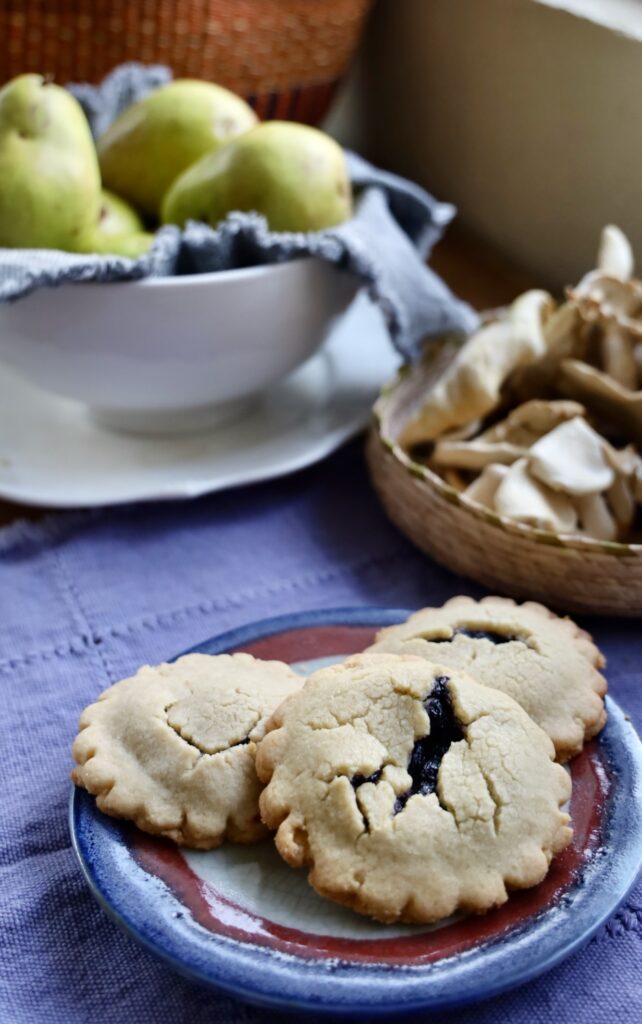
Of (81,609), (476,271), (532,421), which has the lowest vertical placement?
(81,609)

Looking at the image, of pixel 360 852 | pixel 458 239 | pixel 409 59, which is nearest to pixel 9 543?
pixel 360 852

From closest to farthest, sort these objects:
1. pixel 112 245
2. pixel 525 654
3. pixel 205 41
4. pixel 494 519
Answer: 1. pixel 525 654
2. pixel 494 519
3. pixel 112 245
4. pixel 205 41

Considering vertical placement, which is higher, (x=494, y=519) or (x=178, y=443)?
(x=494, y=519)

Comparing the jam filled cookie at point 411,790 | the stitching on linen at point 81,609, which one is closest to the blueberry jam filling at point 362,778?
the jam filled cookie at point 411,790

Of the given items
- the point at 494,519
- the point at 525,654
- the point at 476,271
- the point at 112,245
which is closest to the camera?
the point at 525,654

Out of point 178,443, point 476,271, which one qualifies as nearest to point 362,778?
point 178,443

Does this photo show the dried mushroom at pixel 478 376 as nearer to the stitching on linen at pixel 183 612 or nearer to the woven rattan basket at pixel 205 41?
the stitching on linen at pixel 183 612

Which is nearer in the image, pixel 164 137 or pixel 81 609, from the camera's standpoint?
pixel 81 609

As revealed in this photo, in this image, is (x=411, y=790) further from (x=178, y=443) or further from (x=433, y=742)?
(x=178, y=443)
